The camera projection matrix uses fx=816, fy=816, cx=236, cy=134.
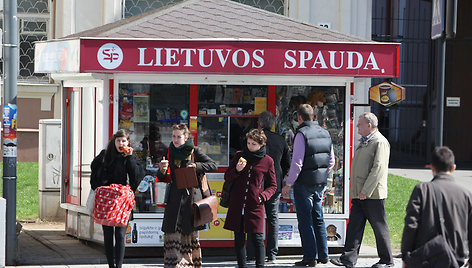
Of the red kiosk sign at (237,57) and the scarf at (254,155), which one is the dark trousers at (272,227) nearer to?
the scarf at (254,155)

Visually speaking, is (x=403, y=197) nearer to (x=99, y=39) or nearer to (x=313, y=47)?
(x=313, y=47)

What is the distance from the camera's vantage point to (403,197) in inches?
608

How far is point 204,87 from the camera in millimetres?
9594

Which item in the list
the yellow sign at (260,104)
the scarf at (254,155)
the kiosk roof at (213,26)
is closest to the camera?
the scarf at (254,155)

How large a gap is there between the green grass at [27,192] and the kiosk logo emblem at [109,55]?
4159mm

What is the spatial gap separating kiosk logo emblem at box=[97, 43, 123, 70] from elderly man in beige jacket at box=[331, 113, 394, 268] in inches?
106

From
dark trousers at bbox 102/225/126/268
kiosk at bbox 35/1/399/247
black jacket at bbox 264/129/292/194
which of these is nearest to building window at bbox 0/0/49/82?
kiosk at bbox 35/1/399/247

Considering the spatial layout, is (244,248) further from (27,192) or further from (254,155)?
(27,192)

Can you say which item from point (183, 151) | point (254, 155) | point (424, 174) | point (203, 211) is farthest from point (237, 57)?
point (424, 174)

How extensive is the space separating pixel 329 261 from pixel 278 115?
1.84 metres

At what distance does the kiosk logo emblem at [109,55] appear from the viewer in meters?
8.62

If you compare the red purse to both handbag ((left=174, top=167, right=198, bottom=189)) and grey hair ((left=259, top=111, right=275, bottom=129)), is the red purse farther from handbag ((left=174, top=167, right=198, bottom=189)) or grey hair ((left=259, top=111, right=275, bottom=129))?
grey hair ((left=259, top=111, right=275, bottom=129))

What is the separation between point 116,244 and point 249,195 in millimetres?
1412

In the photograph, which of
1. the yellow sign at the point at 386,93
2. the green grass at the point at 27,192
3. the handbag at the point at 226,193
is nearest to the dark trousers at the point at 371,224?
the handbag at the point at 226,193
